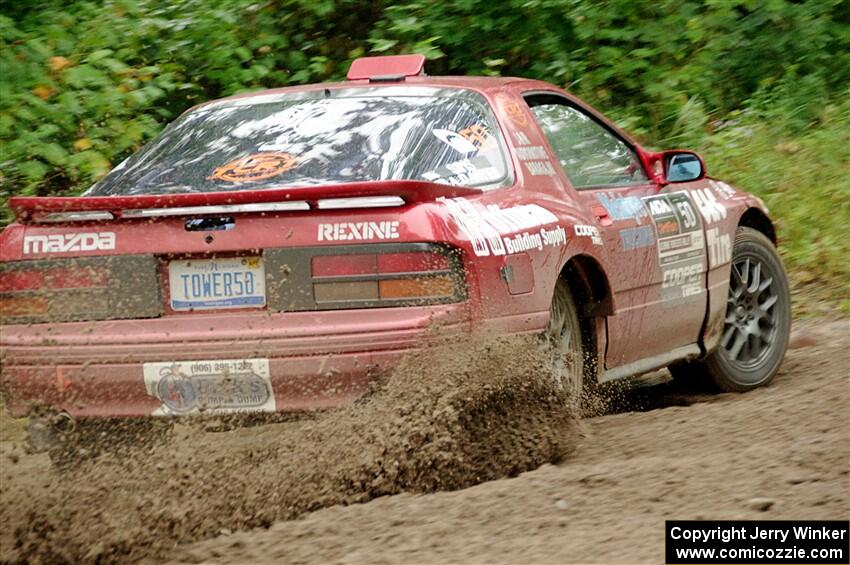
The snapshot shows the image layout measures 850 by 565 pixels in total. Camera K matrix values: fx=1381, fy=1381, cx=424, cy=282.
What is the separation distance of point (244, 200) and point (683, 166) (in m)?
2.63

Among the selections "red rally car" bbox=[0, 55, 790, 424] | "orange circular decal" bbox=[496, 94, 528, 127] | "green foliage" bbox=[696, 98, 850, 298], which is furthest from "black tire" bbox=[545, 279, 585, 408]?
"green foliage" bbox=[696, 98, 850, 298]

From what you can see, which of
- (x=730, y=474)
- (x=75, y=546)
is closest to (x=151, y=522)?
(x=75, y=546)

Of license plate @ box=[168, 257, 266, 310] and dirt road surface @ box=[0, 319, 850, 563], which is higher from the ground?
license plate @ box=[168, 257, 266, 310]

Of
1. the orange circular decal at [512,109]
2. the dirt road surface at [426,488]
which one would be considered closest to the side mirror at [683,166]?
the orange circular decal at [512,109]

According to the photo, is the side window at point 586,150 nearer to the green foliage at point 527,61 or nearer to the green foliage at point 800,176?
the green foliage at point 800,176

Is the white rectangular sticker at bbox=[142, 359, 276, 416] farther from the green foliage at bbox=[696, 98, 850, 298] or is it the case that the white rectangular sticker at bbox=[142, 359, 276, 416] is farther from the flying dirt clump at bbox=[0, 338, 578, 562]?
the green foliage at bbox=[696, 98, 850, 298]

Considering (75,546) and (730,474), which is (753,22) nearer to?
(730,474)

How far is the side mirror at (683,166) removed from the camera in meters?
6.47

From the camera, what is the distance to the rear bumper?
454 cm

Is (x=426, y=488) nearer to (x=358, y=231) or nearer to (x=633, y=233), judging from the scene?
(x=358, y=231)

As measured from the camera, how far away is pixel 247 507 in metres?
4.37

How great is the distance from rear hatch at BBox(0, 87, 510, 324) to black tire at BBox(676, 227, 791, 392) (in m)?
2.03

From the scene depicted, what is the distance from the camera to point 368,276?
15.1ft

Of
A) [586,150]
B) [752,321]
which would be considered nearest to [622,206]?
[586,150]
